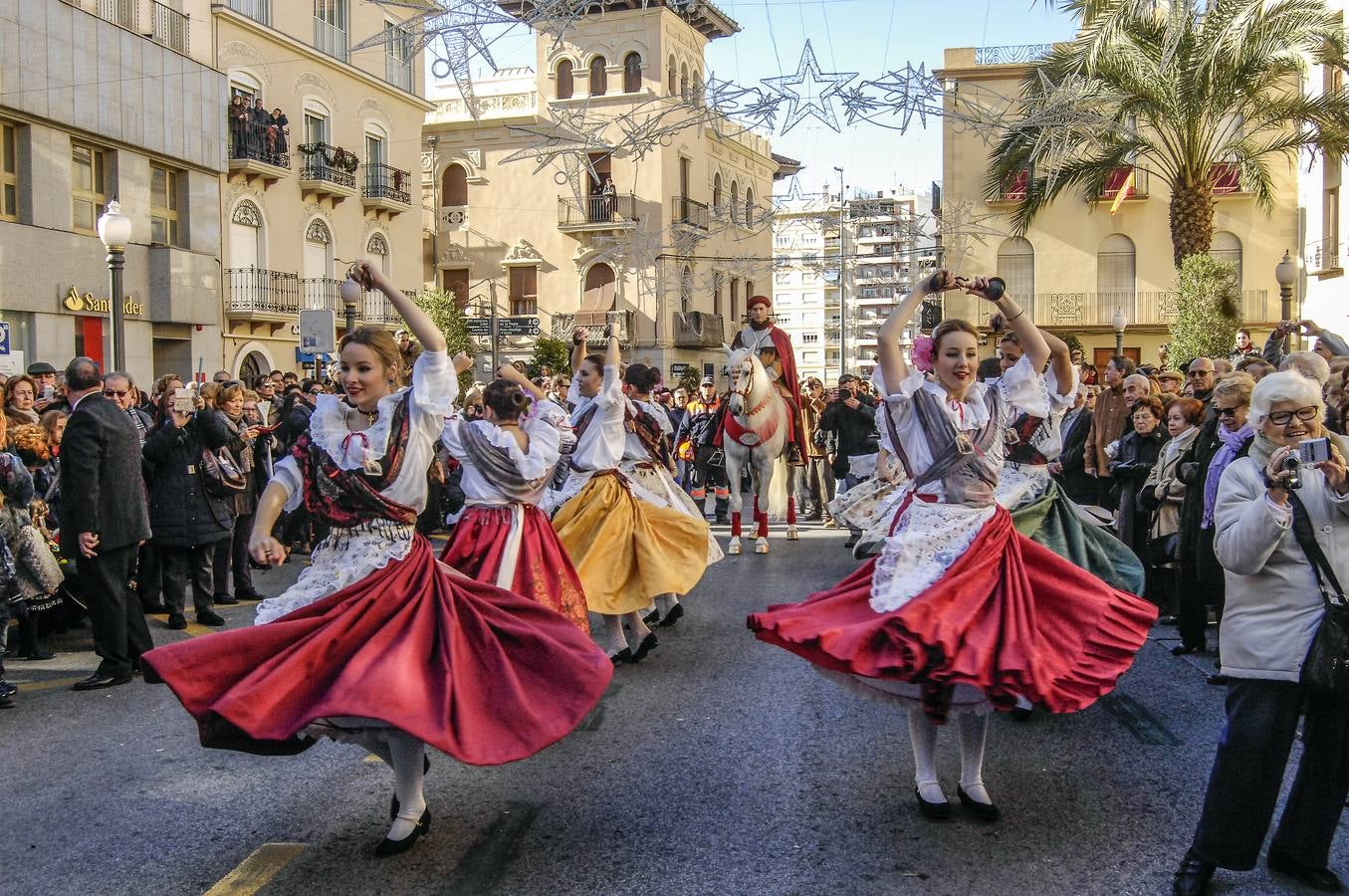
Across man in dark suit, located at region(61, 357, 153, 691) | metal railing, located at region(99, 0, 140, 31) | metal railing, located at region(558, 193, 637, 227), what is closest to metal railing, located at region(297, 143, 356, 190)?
metal railing, located at region(99, 0, 140, 31)

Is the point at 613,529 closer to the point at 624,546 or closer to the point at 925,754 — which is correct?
the point at 624,546

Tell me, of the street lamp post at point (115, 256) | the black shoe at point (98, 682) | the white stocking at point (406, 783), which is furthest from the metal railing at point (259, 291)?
the white stocking at point (406, 783)

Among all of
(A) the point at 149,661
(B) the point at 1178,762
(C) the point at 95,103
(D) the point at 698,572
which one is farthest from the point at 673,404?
(A) the point at 149,661

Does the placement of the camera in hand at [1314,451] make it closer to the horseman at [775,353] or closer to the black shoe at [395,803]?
the black shoe at [395,803]

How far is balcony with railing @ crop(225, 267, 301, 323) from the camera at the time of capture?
2669 centimetres

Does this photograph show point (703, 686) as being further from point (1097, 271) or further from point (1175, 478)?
point (1097, 271)

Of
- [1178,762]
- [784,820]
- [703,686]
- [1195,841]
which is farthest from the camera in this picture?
[703,686]

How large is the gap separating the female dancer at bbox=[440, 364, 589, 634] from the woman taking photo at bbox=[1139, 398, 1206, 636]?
13.3 feet

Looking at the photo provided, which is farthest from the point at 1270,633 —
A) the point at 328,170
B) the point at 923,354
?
the point at 328,170

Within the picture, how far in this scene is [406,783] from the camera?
471 centimetres

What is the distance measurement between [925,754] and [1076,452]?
6.81 m

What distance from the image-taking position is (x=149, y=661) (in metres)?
4.20

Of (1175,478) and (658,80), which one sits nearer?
(1175,478)

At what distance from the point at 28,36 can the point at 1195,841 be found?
2187 cm
